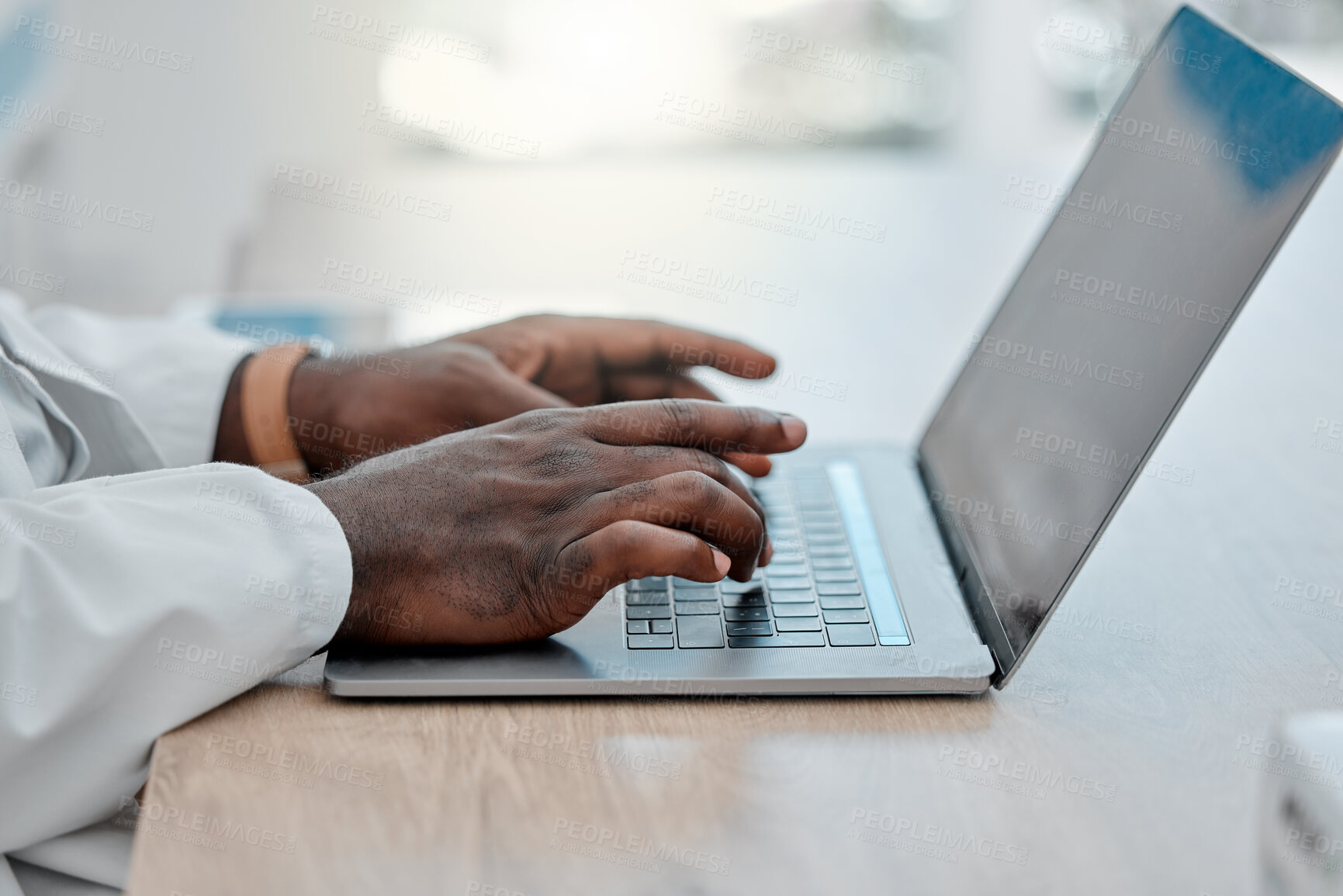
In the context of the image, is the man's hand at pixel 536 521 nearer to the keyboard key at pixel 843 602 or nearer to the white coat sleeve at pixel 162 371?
the keyboard key at pixel 843 602

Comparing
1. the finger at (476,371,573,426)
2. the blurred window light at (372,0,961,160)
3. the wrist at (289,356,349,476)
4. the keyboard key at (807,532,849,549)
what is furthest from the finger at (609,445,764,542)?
the blurred window light at (372,0,961,160)

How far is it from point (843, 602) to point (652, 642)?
13 centimetres

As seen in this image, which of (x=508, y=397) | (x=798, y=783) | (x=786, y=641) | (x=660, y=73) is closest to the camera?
(x=798, y=783)

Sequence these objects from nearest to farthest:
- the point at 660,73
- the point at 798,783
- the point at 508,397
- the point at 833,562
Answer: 1. the point at 798,783
2. the point at 833,562
3. the point at 508,397
4. the point at 660,73

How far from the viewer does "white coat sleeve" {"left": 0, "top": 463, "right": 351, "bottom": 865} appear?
52cm

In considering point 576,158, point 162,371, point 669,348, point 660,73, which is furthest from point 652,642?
point 660,73

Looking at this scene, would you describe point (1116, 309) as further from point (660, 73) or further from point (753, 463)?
point (660, 73)

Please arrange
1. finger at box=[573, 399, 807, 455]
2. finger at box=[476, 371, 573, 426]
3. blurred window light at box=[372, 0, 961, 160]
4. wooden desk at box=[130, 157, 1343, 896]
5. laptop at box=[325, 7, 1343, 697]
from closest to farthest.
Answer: wooden desk at box=[130, 157, 1343, 896]
laptop at box=[325, 7, 1343, 697]
finger at box=[573, 399, 807, 455]
finger at box=[476, 371, 573, 426]
blurred window light at box=[372, 0, 961, 160]

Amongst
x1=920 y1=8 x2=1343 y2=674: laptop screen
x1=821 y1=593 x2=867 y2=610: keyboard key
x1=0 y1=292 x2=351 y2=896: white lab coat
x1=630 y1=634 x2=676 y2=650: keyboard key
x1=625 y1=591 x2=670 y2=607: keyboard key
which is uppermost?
x1=920 y1=8 x2=1343 y2=674: laptop screen

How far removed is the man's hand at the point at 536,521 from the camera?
1.93ft

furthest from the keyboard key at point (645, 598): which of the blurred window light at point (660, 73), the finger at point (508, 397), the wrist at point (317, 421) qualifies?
the blurred window light at point (660, 73)

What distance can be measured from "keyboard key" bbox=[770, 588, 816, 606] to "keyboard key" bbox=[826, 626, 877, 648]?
38mm

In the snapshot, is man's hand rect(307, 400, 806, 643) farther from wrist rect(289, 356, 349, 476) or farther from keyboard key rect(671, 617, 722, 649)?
wrist rect(289, 356, 349, 476)

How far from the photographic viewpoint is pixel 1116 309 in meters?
0.69
